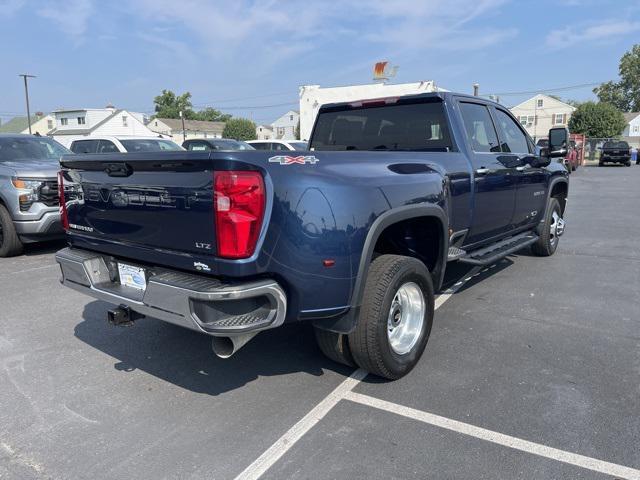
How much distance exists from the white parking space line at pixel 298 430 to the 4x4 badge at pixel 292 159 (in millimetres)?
1490

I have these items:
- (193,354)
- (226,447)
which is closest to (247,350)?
(193,354)

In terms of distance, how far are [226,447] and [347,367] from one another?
119cm

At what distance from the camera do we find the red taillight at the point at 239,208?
2.49m

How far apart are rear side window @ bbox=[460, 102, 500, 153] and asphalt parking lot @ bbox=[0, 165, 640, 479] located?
5.09ft

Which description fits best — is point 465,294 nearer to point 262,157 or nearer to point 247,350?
point 247,350

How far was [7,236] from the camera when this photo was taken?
6969 mm

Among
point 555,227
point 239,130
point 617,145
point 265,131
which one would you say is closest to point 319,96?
point 617,145

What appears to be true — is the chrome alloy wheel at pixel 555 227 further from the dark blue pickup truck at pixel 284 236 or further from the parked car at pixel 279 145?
the parked car at pixel 279 145

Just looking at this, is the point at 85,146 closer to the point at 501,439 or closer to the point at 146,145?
the point at 146,145

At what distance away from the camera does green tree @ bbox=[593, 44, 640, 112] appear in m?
79.5

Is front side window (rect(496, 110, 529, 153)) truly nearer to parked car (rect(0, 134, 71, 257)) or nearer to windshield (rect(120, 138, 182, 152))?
parked car (rect(0, 134, 71, 257))

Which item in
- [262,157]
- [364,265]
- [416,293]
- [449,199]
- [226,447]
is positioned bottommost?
[226,447]

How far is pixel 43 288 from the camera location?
5.71m

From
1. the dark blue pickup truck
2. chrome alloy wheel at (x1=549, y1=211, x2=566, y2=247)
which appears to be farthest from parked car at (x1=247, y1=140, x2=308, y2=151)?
the dark blue pickup truck
